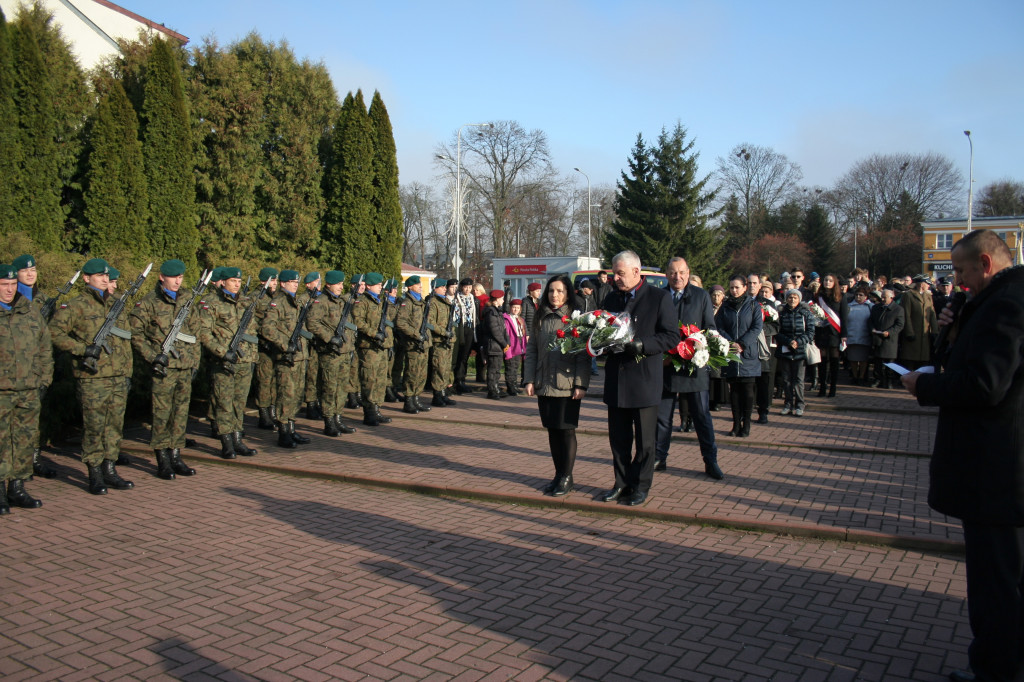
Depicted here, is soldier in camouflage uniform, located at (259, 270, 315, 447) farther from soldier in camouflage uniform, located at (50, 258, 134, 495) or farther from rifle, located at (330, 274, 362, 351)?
soldier in camouflage uniform, located at (50, 258, 134, 495)

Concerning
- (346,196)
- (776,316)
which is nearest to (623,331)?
(776,316)

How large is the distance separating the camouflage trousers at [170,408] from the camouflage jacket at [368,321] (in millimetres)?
3125

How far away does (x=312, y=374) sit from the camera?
11242 millimetres

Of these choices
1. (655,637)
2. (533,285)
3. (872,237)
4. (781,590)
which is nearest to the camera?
(655,637)

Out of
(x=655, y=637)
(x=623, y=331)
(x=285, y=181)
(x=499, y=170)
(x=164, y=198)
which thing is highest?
(x=499, y=170)

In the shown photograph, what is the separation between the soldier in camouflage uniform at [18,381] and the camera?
669 centimetres

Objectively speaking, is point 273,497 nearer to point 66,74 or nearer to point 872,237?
point 66,74

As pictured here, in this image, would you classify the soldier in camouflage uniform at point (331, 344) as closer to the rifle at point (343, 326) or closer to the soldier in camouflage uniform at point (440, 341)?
the rifle at point (343, 326)

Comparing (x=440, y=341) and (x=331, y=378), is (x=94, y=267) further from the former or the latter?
(x=440, y=341)

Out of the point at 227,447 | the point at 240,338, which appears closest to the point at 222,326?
the point at 240,338

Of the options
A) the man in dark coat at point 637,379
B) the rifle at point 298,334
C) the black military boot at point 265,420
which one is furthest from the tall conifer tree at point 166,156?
the man in dark coat at point 637,379

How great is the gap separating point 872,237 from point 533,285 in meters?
55.1

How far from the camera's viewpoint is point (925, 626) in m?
4.36

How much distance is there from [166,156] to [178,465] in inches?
403
